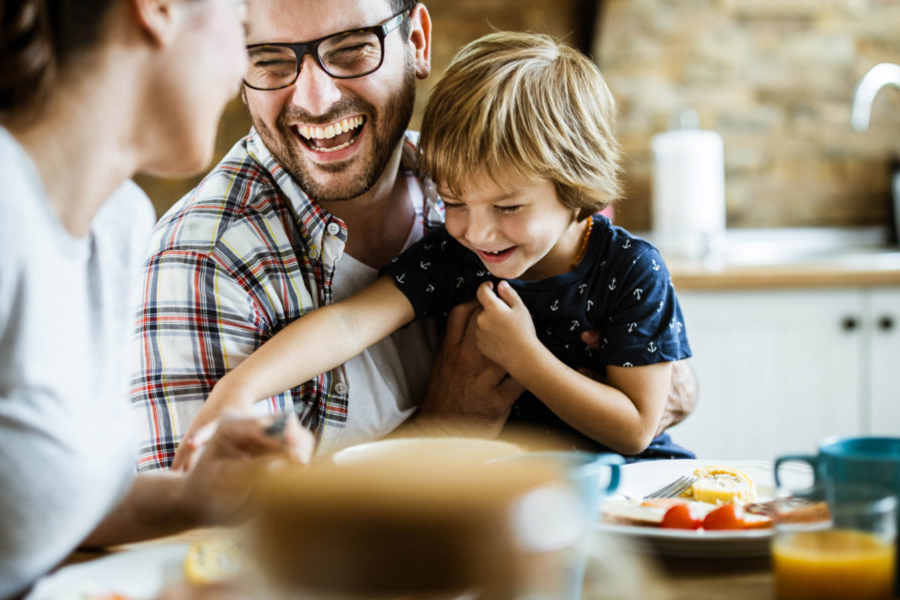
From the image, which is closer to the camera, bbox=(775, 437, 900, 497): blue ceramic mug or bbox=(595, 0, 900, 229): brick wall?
bbox=(775, 437, 900, 497): blue ceramic mug

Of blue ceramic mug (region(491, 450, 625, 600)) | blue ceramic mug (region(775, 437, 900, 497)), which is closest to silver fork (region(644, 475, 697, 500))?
blue ceramic mug (region(775, 437, 900, 497))

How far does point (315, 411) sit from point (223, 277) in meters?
0.27

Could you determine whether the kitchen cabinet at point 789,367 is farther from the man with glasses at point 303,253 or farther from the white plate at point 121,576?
the white plate at point 121,576

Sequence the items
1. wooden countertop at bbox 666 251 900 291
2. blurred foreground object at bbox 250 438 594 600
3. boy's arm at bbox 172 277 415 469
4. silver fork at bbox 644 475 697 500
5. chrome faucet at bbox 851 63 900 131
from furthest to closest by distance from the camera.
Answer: chrome faucet at bbox 851 63 900 131 → wooden countertop at bbox 666 251 900 291 → boy's arm at bbox 172 277 415 469 → silver fork at bbox 644 475 697 500 → blurred foreground object at bbox 250 438 594 600

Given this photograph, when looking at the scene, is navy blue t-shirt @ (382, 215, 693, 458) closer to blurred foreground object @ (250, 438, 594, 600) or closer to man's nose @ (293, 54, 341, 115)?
man's nose @ (293, 54, 341, 115)

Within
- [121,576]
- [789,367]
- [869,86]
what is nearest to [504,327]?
[121,576]

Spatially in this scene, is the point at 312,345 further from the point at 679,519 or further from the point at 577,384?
the point at 679,519

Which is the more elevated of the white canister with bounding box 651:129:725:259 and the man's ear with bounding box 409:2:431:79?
the man's ear with bounding box 409:2:431:79

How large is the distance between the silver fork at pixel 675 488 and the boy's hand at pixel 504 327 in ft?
1.25

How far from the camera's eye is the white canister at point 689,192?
3.24 meters

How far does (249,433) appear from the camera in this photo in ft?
2.75

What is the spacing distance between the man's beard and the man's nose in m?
0.01

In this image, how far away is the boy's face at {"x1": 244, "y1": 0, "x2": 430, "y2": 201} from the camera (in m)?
1.42

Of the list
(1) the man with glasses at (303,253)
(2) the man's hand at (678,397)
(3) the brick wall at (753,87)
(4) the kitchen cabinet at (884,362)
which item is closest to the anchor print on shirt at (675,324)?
(2) the man's hand at (678,397)
